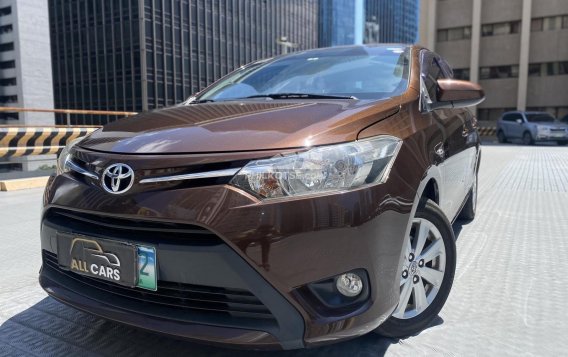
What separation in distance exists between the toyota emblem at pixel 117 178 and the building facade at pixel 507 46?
37.3 metres

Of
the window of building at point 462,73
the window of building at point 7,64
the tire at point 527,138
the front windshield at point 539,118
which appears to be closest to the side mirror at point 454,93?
the tire at point 527,138

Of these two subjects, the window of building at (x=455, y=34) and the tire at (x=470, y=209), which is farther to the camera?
the window of building at (x=455, y=34)

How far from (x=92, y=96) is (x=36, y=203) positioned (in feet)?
143

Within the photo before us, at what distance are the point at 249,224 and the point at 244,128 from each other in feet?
1.60

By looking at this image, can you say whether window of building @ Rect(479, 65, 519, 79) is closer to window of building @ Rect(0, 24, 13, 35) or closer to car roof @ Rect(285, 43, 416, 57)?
window of building @ Rect(0, 24, 13, 35)

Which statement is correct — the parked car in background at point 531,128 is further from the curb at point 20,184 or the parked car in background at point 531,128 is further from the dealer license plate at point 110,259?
the dealer license plate at point 110,259

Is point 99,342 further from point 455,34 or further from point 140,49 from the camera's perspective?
point 140,49

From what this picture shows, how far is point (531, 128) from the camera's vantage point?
→ 67.5 feet

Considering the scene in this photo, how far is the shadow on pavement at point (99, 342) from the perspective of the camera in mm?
2205

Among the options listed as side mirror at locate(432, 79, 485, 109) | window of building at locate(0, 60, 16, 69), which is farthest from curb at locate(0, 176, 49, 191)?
window of building at locate(0, 60, 16, 69)

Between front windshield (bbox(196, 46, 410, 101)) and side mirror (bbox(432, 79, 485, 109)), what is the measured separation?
0.22 meters

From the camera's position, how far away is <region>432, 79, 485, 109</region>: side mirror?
268cm

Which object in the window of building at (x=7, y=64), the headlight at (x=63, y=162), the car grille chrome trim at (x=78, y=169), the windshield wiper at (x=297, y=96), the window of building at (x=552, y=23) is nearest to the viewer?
the car grille chrome trim at (x=78, y=169)

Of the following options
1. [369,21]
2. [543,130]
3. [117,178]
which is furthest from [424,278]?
[369,21]
